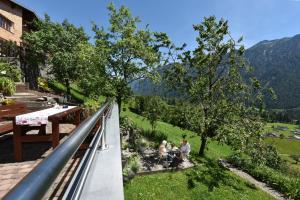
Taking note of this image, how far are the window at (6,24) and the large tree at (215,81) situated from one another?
66.3ft

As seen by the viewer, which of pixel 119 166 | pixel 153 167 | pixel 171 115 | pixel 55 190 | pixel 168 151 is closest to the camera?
pixel 119 166

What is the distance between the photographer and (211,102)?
21578 millimetres

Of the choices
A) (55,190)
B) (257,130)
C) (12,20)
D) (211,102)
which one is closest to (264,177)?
(257,130)

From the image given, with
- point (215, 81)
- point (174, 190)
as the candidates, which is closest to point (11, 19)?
point (215, 81)

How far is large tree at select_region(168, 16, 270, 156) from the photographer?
20938 millimetres

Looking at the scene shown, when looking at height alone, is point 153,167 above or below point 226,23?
below

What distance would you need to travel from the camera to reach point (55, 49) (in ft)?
102

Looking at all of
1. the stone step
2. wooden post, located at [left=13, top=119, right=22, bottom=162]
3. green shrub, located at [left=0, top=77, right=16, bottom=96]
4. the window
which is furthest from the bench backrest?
the window

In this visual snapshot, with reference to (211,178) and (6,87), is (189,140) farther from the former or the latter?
(6,87)

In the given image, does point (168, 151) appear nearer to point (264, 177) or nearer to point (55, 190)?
point (264, 177)

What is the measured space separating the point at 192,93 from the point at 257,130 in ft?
16.4

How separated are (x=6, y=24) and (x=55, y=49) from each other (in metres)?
6.88

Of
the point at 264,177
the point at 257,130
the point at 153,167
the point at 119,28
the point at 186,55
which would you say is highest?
the point at 119,28

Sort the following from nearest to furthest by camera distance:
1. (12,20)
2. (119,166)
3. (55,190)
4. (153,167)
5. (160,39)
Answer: (119,166) → (55,190) → (153,167) → (160,39) → (12,20)
